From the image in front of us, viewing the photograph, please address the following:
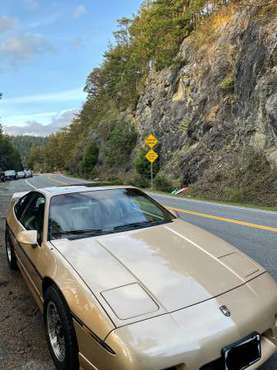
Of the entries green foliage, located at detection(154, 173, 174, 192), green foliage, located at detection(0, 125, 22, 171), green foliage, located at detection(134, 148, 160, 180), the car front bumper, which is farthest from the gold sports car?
green foliage, located at detection(0, 125, 22, 171)

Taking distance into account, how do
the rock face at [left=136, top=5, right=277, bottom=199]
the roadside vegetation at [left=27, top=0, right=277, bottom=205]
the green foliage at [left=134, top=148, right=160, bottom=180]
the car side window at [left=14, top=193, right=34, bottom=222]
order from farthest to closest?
1. the green foliage at [left=134, top=148, right=160, bottom=180]
2. the rock face at [left=136, top=5, right=277, bottom=199]
3. the roadside vegetation at [left=27, top=0, right=277, bottom=205]
4. the car side window at [left=14, top=193, right=34, bottom=222]

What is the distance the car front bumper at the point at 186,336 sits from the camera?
2309 mm

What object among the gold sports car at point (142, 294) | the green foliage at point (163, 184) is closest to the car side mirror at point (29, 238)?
the gold sports car at point (142, 294)

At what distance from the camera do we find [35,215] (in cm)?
457

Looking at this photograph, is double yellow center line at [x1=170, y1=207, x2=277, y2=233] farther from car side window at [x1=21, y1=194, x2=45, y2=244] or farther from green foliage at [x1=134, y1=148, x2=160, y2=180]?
green foliage at [x1=134, y1=148, x2=160, y2=180]

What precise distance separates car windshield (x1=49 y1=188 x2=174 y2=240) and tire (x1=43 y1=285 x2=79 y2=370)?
0.73 metres

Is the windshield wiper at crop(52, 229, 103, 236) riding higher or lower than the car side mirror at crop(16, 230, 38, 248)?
higher

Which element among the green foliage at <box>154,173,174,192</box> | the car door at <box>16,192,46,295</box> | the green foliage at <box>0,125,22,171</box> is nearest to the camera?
the car door at <box>16,192,46,295</box>

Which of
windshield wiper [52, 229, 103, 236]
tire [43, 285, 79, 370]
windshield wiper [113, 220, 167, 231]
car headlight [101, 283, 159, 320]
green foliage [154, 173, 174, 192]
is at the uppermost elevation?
windshield wiper [113, 220, 167, 231]

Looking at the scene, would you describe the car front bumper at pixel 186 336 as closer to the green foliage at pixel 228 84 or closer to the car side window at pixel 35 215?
the car side window at pixel 35 215

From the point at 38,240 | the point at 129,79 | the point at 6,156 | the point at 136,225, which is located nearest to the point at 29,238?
the point at 38,240

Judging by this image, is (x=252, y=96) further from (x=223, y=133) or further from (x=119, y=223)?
(x=119, y=223)

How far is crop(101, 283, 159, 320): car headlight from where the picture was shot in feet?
8.45

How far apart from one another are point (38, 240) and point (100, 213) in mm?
720
